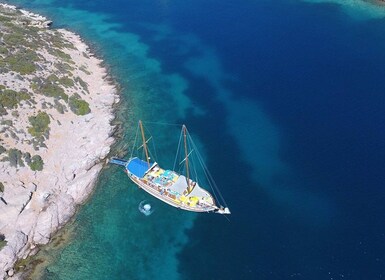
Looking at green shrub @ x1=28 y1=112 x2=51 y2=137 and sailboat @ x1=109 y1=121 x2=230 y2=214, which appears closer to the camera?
sailboat @ x1=109 y1=121 x2=230 y2=214

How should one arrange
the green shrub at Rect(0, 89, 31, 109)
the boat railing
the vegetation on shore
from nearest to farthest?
the vegetation on shore, the boat railing, the green shrub at Rect(0, 89, 31, 109)

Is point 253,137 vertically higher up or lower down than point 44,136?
higher up

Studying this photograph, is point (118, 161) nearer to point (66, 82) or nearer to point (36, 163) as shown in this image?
point (36, 163)

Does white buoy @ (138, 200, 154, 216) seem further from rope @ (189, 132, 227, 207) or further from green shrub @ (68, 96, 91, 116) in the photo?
green shrub @ (68, 96, 91, 116)

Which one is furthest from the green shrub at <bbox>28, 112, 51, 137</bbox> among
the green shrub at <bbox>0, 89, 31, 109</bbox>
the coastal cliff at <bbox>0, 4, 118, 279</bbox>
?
the green shrub at <bbox>0, 89, 31, 109</bbox>

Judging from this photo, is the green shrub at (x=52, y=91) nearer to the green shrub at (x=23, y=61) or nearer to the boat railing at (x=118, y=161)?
the green shrub at (x=23, y=61)

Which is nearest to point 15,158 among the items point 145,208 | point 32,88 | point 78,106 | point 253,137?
point 78,106

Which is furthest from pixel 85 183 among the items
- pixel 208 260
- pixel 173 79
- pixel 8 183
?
pixel 173 79
